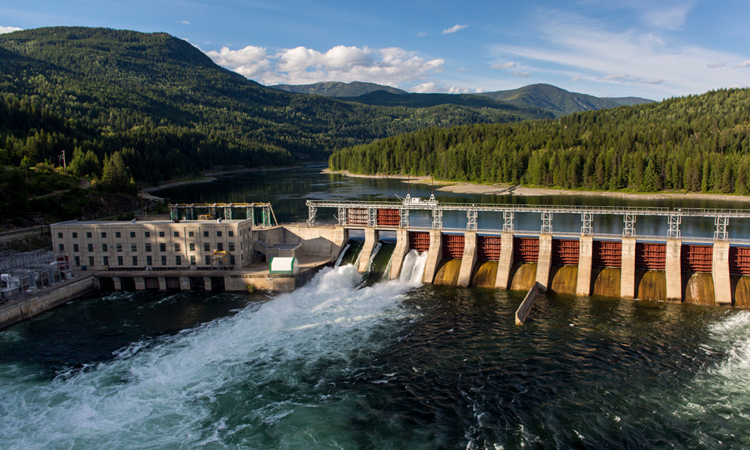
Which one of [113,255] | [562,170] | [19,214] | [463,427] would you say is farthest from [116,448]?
[562,170]

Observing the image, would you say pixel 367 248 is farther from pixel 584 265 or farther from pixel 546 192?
pixel 546 192

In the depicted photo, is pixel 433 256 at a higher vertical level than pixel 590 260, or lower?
lower

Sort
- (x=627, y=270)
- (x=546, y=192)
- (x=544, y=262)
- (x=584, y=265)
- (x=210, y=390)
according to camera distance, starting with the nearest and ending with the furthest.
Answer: (x=210, y=390) < (x=627, y=270) < (x=584, y=265) < (x=544, y=262) < (x=546, y=192)

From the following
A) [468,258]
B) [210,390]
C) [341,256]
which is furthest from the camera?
[341,256]

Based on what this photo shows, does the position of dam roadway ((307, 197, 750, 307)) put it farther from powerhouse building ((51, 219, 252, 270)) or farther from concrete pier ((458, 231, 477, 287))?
powerhouse building ((51, 219, 252, 270))

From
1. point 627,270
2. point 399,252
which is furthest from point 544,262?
point 399,252

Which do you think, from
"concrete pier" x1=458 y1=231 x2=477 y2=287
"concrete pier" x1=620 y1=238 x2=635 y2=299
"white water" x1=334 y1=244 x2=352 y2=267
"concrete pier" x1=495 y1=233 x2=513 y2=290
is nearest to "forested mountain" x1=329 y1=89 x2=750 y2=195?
"concrete pier" x1=620 y1=238 x2=635 y2=299

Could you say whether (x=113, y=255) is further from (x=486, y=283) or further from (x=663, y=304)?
(x=663, y=304)
